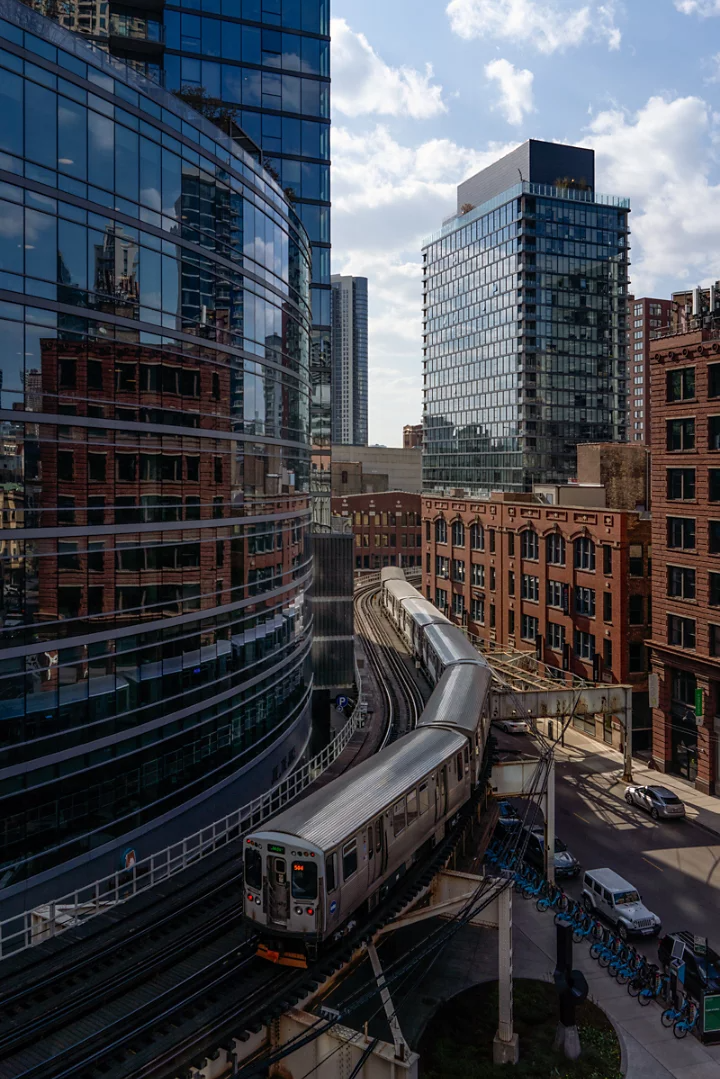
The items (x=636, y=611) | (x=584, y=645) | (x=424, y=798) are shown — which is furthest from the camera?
(x=584, y=645)

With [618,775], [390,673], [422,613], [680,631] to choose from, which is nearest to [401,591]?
[422,613]

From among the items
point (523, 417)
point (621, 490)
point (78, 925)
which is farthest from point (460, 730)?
point (523, 417)

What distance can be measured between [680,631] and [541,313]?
263 ft

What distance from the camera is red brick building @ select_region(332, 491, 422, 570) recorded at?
119 m

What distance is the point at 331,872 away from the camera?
18.8 meters

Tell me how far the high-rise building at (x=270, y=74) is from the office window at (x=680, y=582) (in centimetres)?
2014

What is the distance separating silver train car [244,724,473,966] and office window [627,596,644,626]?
3269cm

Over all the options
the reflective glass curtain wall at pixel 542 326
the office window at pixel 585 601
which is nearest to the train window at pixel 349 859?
the office window at pixel 585 601

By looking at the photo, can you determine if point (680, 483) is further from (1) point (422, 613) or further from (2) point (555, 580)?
(1) point (422, 613)

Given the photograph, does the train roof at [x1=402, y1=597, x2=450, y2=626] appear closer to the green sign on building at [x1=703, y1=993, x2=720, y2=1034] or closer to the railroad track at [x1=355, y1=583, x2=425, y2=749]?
the railroad track at [x1=355, y1=583, x2=425, y2=749]

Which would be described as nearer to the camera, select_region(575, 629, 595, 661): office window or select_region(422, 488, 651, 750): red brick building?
select_region(422, 488, 651, 750): red brick building

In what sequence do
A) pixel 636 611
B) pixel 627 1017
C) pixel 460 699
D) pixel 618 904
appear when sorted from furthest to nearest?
pixel 636 611 < pixel 460 699 < pixel 618 904 < pixel 627 1017

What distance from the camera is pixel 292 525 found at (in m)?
39.2

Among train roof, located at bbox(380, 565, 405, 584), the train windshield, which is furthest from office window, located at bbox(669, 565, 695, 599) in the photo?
train roof, located at bbox(380, 565, 405, 584)
